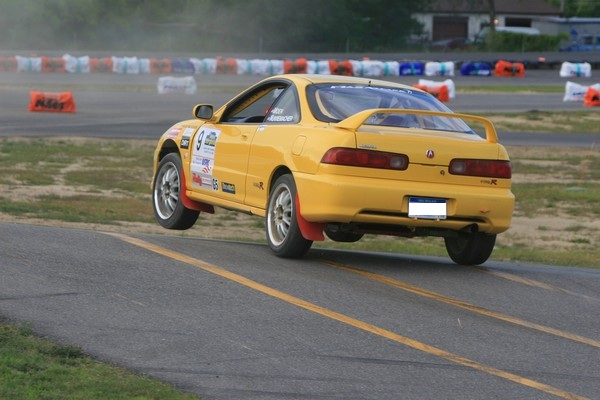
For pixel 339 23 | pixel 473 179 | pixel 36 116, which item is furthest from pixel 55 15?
pixel 473 179

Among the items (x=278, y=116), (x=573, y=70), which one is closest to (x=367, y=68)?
(x=573, y=70)

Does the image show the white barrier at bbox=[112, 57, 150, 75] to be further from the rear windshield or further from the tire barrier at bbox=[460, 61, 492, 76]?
the rear windshield

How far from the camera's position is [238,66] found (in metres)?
51.1

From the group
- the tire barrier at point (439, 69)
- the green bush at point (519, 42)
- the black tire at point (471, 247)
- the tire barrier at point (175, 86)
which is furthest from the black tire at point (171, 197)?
the green bush at point (519, 42)

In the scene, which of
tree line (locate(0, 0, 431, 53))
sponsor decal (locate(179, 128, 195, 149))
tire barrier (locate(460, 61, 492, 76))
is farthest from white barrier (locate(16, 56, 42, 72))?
sponsor decal (locate(179, 128, 195, 149))

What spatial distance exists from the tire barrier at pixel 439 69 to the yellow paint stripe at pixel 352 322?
43.1m

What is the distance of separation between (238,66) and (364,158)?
4278 centimetres

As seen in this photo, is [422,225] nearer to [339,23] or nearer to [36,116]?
[36,116]

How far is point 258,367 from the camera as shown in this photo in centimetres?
595

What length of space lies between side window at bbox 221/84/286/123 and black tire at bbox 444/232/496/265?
1.89 m

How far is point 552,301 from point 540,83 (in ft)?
142

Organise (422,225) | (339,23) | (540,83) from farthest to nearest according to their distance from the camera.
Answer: (339,23) < (540,83) < (422,225)

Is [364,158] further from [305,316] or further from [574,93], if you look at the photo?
[574,93]

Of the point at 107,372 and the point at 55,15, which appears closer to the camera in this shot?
the point at 107,372
